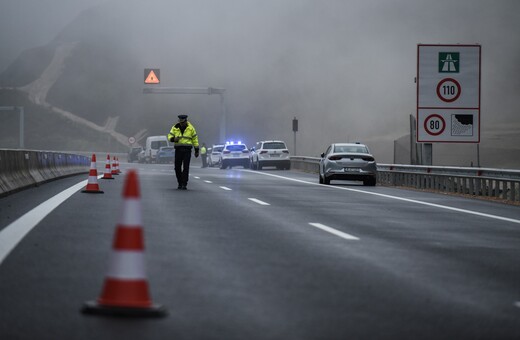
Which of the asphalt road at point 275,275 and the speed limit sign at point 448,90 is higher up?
Result: the speed limit sign at point 448,90

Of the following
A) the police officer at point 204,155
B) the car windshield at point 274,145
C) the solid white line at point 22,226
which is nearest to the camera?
the solid white line at point 22,226

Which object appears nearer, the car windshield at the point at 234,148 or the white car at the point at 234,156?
the white car at the point at 234,156

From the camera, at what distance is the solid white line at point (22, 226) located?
1036 cm

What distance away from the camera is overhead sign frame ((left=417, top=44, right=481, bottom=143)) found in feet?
108

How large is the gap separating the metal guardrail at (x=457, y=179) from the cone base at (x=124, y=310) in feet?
57.3

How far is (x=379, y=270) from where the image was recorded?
9203 millimetres

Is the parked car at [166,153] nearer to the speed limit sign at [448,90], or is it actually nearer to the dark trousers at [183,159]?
the speed limit sign at [448,90]

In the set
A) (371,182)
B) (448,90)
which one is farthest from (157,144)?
(371,182)

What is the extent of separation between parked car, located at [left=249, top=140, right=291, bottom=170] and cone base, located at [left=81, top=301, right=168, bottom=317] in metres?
45.9

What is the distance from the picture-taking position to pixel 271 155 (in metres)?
52.8

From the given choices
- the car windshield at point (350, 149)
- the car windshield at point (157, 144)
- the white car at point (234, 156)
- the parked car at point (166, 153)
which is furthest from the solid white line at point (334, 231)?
the car windshield at point (157, 144)

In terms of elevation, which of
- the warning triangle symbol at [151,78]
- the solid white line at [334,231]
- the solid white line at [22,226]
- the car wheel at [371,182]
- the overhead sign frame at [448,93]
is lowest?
the car wheel at [371,182]

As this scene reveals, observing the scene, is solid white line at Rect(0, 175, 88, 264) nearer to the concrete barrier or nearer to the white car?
the concrete barrier

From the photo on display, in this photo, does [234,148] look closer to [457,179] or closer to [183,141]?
[457,179]
